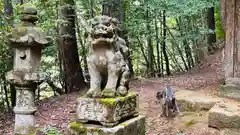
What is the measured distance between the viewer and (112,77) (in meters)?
4.70

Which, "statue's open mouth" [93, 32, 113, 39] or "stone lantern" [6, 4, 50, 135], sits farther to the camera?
"statue's open mouth" [93, 32, 113, 39]

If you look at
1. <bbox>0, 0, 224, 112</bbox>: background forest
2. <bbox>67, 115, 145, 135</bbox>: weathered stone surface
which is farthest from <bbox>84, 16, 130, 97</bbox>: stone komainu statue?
<bbox>0, 0, 224, 112</bbox>: background forest

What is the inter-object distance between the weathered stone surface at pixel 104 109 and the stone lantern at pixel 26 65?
656 millimetres

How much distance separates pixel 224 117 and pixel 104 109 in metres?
2.66

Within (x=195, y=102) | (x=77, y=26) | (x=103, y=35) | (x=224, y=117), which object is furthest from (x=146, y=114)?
(x=77, y=26)

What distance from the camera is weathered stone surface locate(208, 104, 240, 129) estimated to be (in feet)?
19.9

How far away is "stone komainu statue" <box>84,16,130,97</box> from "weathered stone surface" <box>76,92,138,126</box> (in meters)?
0.10

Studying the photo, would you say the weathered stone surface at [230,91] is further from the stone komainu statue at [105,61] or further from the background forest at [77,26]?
the stone komainu statue at [105,61]

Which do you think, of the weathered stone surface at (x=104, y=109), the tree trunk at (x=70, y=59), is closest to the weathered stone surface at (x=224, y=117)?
the weathered stone surface at (x=104, y=109)

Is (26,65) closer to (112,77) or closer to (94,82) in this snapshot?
(94,82)

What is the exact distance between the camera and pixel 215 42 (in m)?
15.5

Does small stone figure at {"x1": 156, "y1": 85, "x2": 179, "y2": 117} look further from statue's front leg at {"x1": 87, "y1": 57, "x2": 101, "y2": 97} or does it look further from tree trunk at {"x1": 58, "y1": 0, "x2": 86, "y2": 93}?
tree trunk at {"x1": 58, "y1": 0, "x2": 86, "y2": 93}

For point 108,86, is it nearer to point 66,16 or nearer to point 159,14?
point 66,16

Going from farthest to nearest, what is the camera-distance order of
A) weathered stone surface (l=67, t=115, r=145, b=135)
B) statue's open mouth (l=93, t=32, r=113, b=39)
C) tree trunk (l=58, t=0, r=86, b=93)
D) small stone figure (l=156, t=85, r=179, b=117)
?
tree trunk (l=58, t=0, r=86, b=93) < small stone figure (l=156, t=85, r=179, b=117) < statue's open mouth (l=93, t=32, r=113, b=39) < weathered stone surface (l=67, t=115, r=145, b=135)
